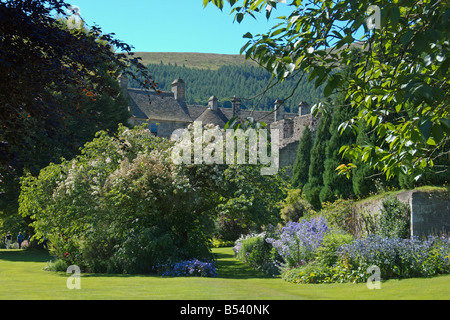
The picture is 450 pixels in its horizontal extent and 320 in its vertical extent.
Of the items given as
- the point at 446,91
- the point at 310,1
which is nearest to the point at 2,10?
the point at 310,1

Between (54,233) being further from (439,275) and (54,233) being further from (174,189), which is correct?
(439,275)

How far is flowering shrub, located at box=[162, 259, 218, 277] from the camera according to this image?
1188cm

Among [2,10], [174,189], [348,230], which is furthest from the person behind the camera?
[348,230]

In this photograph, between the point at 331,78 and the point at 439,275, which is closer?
the point at 331,78

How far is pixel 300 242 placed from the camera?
12.8 meters

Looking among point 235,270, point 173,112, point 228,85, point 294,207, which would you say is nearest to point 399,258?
point 235,270

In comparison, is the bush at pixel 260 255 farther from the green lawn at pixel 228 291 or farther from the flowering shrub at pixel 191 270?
the green lawn at pixel 228 291

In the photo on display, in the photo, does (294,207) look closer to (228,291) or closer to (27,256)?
(27,256)

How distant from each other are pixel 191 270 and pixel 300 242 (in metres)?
3.18

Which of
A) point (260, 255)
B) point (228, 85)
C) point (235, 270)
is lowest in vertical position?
point (235, 270)

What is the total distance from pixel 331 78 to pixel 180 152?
30.4 ft

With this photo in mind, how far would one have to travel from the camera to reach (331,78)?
14.0ft

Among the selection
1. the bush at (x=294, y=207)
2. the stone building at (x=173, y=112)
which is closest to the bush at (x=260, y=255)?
the bush at (x=294, y=207)

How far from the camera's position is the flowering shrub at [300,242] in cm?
1230
